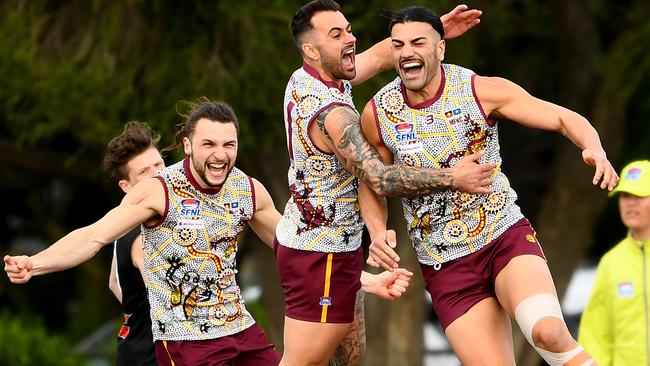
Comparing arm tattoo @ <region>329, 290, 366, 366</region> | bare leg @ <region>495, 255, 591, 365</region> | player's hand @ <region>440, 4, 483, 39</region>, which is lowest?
arm tattoo @ <region>329, 290, 366, 366</region>

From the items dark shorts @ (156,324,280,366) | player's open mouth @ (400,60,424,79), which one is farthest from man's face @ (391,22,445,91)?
dark shorts @ (156,324,280,366)

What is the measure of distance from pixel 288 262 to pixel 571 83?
917 centimetres

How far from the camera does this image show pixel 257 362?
24.8ft

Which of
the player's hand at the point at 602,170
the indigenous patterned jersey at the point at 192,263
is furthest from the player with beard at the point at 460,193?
the indigenous patterned jersey at the point at 192,263

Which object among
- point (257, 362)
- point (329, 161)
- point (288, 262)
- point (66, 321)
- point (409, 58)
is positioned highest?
point (409, 58)

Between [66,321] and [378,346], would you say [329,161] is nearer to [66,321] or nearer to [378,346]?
[378,346]

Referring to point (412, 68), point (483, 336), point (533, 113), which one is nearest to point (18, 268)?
point (412, 68)

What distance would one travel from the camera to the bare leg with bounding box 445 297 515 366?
703cm

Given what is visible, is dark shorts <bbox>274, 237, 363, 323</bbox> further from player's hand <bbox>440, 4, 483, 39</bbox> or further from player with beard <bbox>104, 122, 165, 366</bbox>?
player's hand <bbox>440, 4, 483, 39</bbox>

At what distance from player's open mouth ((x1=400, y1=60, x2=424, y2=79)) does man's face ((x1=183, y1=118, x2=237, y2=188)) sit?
0.99 meters

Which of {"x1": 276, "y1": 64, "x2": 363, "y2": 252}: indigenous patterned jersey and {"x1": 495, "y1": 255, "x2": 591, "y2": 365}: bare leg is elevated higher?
{"x1": 276, "y1": 64, "x2": 363, "y2": 252}: indigenous patterned jersey

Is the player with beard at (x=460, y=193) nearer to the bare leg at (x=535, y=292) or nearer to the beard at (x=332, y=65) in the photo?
the bare leg at (x=535, y=292)

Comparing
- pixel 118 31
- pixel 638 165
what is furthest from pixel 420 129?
pixel 118 31

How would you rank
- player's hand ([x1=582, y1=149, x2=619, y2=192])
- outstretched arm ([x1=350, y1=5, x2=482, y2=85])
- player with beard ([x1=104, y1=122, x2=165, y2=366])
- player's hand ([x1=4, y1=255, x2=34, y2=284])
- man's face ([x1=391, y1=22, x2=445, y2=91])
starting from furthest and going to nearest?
1. player with beard ([x1=104, y1=122, x2=165, y2=366])
2. outstretched arm ([x1=350, y1=5, x2=482, y2=85])
3. man's face ([x1=391, y1=22, x2=445, y2=91])
4. player's hand ([x1=4, y1=255, x2=34, y2=284])
5. player's hand ([x1=582, y1=149, x2=619, y2=192])
